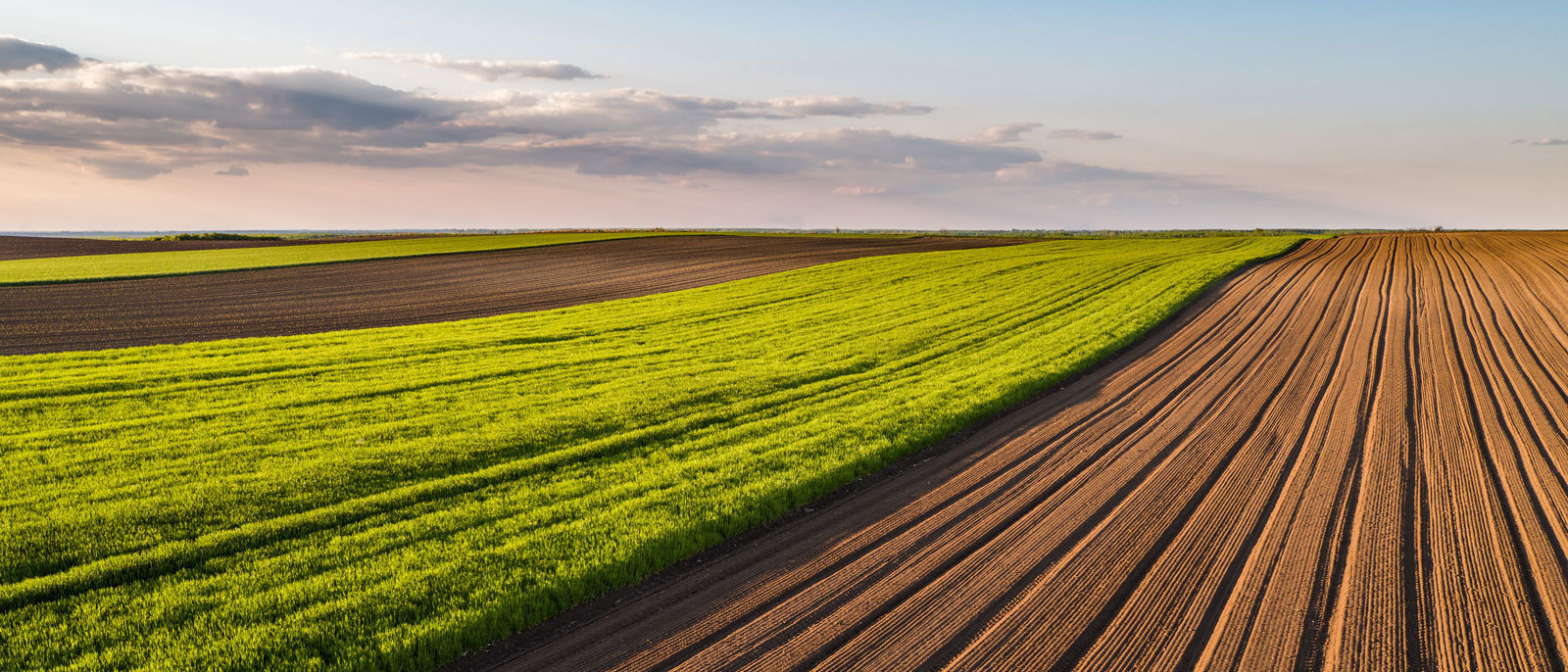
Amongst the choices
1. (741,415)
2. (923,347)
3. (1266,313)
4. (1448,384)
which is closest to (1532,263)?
(1266,313)

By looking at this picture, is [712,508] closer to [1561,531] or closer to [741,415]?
[741,415]

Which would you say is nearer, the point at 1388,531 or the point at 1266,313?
the point at 1388,531

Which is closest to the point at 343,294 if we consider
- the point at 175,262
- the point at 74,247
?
the point at 175,262

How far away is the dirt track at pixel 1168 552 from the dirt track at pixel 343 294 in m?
20.5

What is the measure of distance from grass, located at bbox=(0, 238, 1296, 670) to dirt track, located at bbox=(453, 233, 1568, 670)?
729 mm

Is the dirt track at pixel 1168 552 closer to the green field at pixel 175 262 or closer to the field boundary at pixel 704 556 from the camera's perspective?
the field boundary at pixel 704 556

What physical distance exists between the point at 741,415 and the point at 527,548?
5266mm

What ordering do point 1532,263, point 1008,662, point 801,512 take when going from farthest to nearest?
point 1532,263, point 801,512, point 1008,662

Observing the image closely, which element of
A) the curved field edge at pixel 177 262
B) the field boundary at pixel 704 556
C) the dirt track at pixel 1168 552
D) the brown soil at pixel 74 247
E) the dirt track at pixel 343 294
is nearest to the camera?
the dirt track at pixel 1168 552

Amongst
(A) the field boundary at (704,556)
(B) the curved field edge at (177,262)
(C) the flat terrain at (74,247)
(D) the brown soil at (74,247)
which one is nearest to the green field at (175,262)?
(B) the curved field edge at (177,262)

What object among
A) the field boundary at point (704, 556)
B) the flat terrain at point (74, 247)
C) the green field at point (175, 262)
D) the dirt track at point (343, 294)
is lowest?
the field boundary at point (704, 556)

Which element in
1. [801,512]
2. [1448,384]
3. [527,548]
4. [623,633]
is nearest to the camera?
[623,633]

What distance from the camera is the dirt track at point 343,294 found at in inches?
841

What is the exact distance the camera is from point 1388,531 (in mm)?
7223
